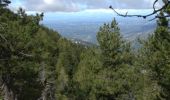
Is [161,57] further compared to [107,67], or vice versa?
[107,67]

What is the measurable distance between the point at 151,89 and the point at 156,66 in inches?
194

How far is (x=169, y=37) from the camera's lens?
99.7ft

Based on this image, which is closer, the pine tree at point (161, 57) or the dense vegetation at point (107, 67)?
the pine tree at point (161, 57)

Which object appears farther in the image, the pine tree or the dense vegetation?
the dense vegetation

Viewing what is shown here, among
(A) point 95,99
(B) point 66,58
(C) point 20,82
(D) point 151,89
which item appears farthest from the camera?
(B) point 66,58

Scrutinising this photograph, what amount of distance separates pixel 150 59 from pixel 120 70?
827 centimetres

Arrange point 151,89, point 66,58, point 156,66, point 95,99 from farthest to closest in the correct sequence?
point 66,58 → point 95,99 → point 151,89 → point 156,66

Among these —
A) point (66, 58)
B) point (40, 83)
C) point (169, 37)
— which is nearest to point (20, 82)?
point (40, 83)

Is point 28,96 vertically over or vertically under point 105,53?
under

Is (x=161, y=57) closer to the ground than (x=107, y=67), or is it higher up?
higher up

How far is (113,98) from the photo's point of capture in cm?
4288

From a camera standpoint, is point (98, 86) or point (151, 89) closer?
point (151, 89)

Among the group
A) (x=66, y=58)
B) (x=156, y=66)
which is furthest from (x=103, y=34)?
(x=66, y=58)

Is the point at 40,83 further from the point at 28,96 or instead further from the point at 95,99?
the point at 95,99
